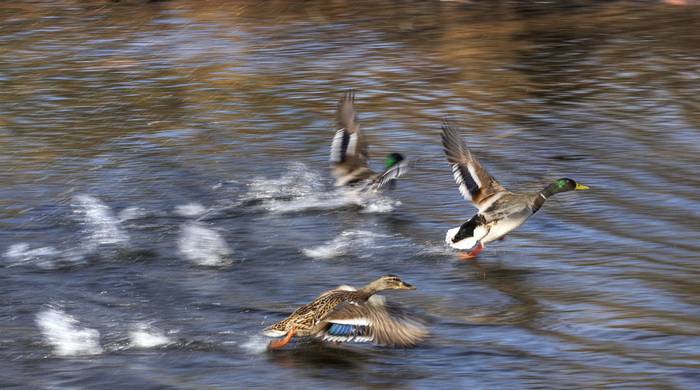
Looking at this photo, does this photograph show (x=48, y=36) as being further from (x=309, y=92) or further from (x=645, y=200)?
(x=645, y=200)

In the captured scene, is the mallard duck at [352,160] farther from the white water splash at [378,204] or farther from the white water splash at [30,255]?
the white water splash at [30,255]

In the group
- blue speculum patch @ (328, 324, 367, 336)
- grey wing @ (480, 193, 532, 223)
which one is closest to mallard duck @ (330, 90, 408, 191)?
grey wing @ (480, 193, 532, 223)

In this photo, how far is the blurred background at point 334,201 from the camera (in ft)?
22.8

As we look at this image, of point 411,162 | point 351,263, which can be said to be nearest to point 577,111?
point 411,162

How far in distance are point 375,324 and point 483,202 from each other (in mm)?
2439

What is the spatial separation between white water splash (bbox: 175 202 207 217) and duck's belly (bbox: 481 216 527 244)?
2.31 metres

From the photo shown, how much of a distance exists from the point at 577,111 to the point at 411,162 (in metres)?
2.29

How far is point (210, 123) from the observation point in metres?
12.6

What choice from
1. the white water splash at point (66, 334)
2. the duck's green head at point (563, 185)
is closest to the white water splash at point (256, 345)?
the white water splash at point (66, 334)

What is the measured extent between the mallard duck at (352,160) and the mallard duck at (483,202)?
785 mm

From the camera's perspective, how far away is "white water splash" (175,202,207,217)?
9.87m

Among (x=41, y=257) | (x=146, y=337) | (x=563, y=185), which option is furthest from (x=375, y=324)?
(x=41, y=257)

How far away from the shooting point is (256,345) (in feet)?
23.2

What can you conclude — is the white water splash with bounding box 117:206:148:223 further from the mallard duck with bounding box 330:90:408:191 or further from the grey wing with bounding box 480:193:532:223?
the grey wing with bounding box 480:193:532:223
